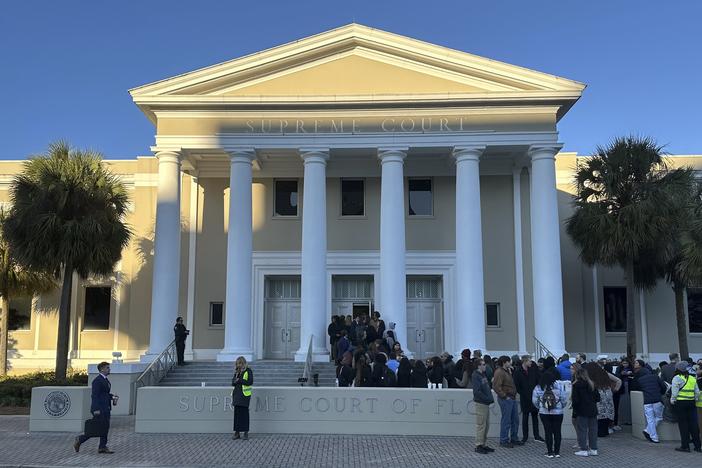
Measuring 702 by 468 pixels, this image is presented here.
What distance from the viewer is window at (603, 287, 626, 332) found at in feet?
84.6

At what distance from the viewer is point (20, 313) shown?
88.2ft

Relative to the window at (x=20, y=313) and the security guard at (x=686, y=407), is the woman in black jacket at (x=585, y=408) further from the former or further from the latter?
the window at (x=20, y=313)

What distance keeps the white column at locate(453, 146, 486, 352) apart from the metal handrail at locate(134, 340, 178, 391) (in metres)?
9.19

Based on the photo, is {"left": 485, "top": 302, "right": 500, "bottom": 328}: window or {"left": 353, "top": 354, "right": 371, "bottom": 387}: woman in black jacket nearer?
{"left": 353, "top": 354, "right": 371, "bottom": 387}: woman in black jacket

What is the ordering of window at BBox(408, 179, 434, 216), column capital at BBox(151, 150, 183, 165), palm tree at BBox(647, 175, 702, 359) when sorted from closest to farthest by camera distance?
palm tree at BBox(647, 175, 702, 359) < column capital at BBox(151, 150, 183, 165) < window at BBox(408, 179, 434, 216)

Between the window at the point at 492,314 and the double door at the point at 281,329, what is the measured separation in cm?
709

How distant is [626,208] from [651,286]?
404 centimetres

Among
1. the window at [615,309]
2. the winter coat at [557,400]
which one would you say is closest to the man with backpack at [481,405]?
the winter coat at [557,400]

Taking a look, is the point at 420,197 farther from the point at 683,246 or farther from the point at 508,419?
the point at 508,419

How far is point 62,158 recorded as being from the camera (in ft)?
67.9

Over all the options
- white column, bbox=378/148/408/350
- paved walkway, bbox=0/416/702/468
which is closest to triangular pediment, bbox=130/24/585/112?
white column, bbox=378/148/408/350

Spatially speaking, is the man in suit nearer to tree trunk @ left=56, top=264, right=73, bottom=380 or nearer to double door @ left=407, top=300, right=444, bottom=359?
tree trunk @ left=56, top=264, right=73, bottom=380

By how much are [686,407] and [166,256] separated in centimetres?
1571

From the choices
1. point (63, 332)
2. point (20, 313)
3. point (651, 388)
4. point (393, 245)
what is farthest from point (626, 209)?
point (20, 313)
